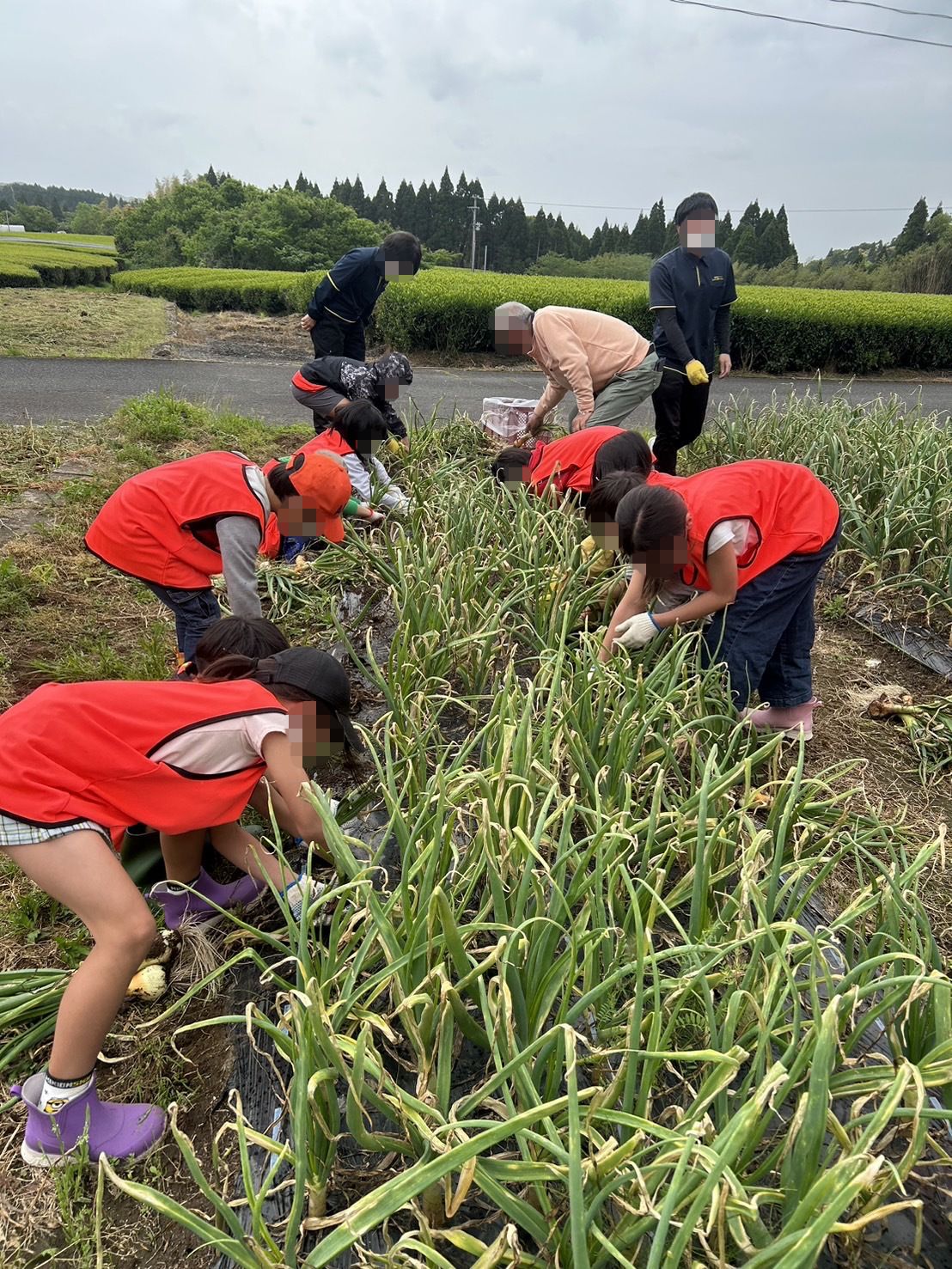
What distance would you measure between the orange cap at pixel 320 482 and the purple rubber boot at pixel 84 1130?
1838mm

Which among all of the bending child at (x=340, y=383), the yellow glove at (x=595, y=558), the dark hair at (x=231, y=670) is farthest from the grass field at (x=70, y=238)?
the dark hair at (x=231, y=670)

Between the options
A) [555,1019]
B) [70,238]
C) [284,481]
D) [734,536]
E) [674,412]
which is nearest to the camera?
[555,1019]

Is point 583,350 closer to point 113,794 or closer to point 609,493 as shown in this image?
Answer: point 609,493

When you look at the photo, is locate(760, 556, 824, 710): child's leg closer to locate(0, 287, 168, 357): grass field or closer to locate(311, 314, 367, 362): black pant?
locate(311, 314, 367, 362): black pant

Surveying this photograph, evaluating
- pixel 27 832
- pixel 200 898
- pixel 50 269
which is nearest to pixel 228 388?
pixel 200 898

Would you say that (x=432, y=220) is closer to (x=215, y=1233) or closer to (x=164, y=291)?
(x=164, y=291)

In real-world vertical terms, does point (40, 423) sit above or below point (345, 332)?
below

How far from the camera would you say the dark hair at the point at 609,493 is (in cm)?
287

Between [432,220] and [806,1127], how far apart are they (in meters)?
67.5

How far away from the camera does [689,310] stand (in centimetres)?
431

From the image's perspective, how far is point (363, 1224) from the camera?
0.86m

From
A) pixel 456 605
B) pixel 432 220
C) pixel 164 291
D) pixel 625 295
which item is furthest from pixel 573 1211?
pixel 432 220

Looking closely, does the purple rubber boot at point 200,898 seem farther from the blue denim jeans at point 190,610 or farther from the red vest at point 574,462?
the red vest at point 574,462

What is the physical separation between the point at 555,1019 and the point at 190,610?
76.3 inches
